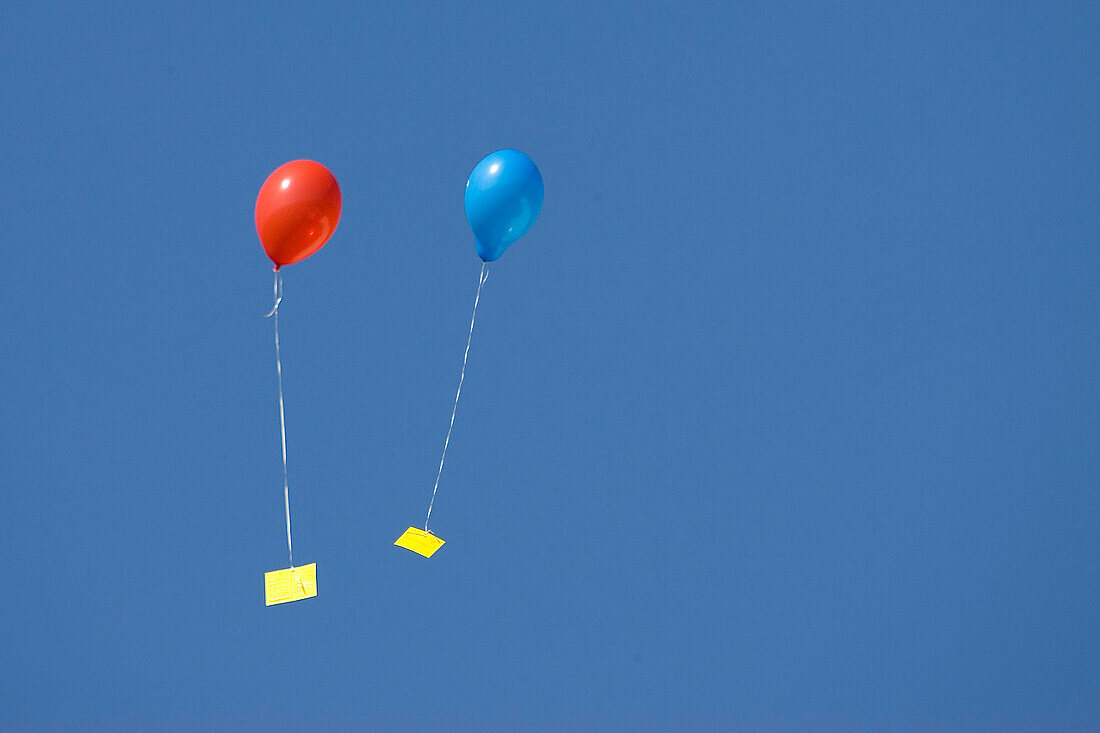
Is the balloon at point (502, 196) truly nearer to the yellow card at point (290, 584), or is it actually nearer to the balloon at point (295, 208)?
the balloon at point (295, 208)

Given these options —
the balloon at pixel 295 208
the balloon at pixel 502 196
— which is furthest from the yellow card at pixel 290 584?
the balloon at pixel 502 196

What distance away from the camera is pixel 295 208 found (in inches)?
123

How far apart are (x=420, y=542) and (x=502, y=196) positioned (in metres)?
1.04

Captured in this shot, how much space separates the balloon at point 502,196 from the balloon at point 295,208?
0.41m

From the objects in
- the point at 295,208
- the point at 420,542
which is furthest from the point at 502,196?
the point at 420,542

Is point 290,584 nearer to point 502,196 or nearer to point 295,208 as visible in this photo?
point 295,208

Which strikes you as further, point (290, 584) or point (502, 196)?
point (502, 196)

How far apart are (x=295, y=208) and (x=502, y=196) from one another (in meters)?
0.59

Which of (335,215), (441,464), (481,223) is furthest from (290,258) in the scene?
(441,464)

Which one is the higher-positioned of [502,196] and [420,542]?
[502,196]

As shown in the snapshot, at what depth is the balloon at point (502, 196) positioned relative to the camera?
3.24 meters

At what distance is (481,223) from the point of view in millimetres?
3320

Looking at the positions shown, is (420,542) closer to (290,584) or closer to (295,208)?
(290,584)

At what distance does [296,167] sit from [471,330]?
3.93 feet
